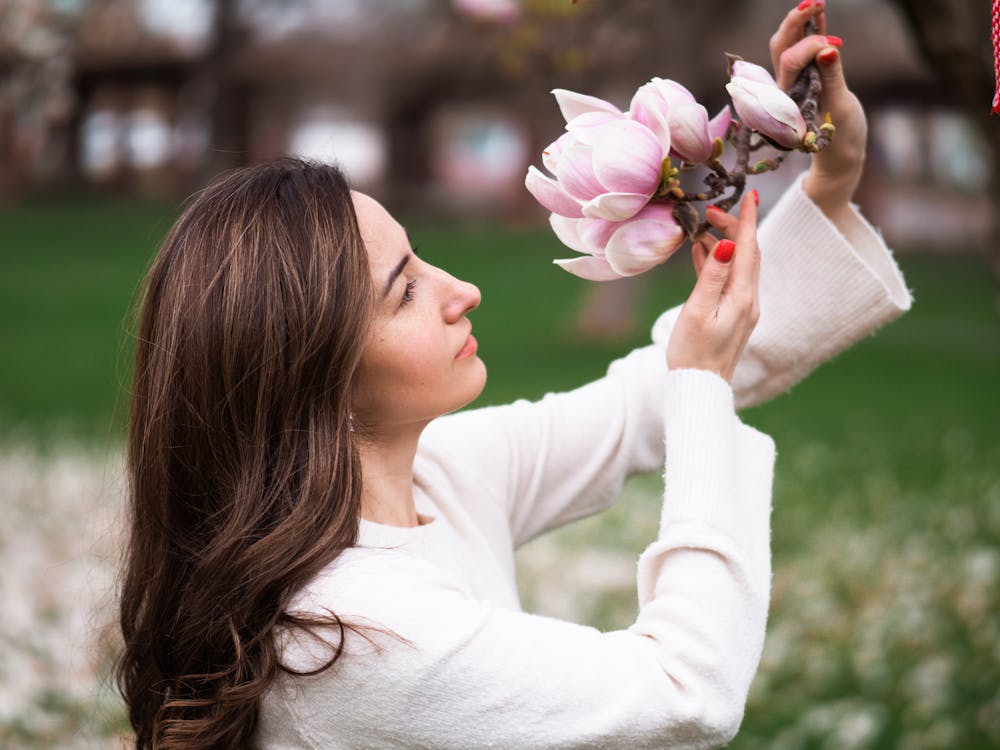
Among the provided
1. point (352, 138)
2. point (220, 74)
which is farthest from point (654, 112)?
point (352, 138)

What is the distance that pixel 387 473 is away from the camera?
167 cm

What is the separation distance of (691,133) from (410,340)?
0.43 meters

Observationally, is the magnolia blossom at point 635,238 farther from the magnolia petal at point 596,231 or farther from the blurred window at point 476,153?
the blurred window at point 476,153

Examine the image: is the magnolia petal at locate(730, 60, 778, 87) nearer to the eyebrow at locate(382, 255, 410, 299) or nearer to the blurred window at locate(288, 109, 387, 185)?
the eyebrow at locate(382, 255, 410, 299)

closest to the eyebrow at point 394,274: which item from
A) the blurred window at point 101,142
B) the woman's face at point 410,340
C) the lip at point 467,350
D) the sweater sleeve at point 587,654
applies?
the woman's face at point 410,340

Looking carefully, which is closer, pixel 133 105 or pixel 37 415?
pixel 37 415

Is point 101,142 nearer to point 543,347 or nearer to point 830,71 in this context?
point 543,347

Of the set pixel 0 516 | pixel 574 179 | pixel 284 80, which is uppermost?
pixel 574 179

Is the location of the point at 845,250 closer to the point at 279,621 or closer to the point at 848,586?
the point at 279,621

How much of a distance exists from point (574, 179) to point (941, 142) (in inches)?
828

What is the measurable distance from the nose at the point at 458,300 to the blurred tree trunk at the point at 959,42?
121 cm

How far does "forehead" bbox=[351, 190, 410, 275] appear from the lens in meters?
1.57

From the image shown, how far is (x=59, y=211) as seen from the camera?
22469mm

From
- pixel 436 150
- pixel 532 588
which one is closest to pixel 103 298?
pixel 532 588
